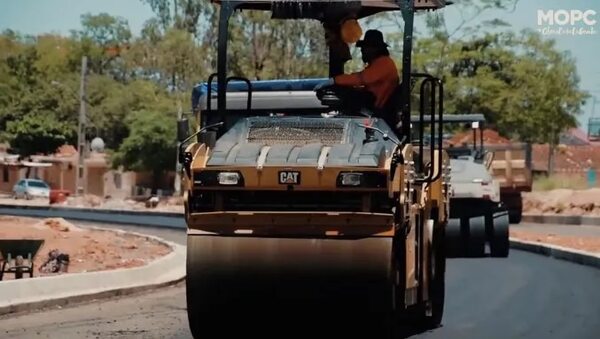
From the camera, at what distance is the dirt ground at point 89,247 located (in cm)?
2167

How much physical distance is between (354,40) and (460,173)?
1261 centimetres

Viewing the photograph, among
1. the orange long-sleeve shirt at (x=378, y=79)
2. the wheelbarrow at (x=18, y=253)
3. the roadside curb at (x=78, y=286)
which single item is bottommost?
the roadside curb at (x=78, y=286)

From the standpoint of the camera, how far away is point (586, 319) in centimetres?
1330

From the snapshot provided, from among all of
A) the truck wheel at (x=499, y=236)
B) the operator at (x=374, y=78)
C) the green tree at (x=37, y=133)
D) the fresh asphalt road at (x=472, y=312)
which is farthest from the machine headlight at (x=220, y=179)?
the green tree at (x=37, y=133)

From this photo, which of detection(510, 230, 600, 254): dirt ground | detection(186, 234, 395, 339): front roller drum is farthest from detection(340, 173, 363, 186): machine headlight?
detection(510, 230, 600, 254): dirt ground

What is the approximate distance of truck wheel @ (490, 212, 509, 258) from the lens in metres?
23.0

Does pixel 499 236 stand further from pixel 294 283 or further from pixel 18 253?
pixel 294 283

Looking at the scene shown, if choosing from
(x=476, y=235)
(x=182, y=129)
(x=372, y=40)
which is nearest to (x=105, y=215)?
(x=476, y=235)

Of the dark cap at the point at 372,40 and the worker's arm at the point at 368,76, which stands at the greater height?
the dark cap at the point at 372,40

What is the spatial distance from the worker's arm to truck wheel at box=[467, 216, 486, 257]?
12554 mm

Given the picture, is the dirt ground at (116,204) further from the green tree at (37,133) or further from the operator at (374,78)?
the operator at (374,78)

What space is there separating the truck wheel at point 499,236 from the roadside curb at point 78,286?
611cm

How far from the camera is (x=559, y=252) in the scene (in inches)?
969

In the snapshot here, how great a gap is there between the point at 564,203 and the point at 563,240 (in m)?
17.7
